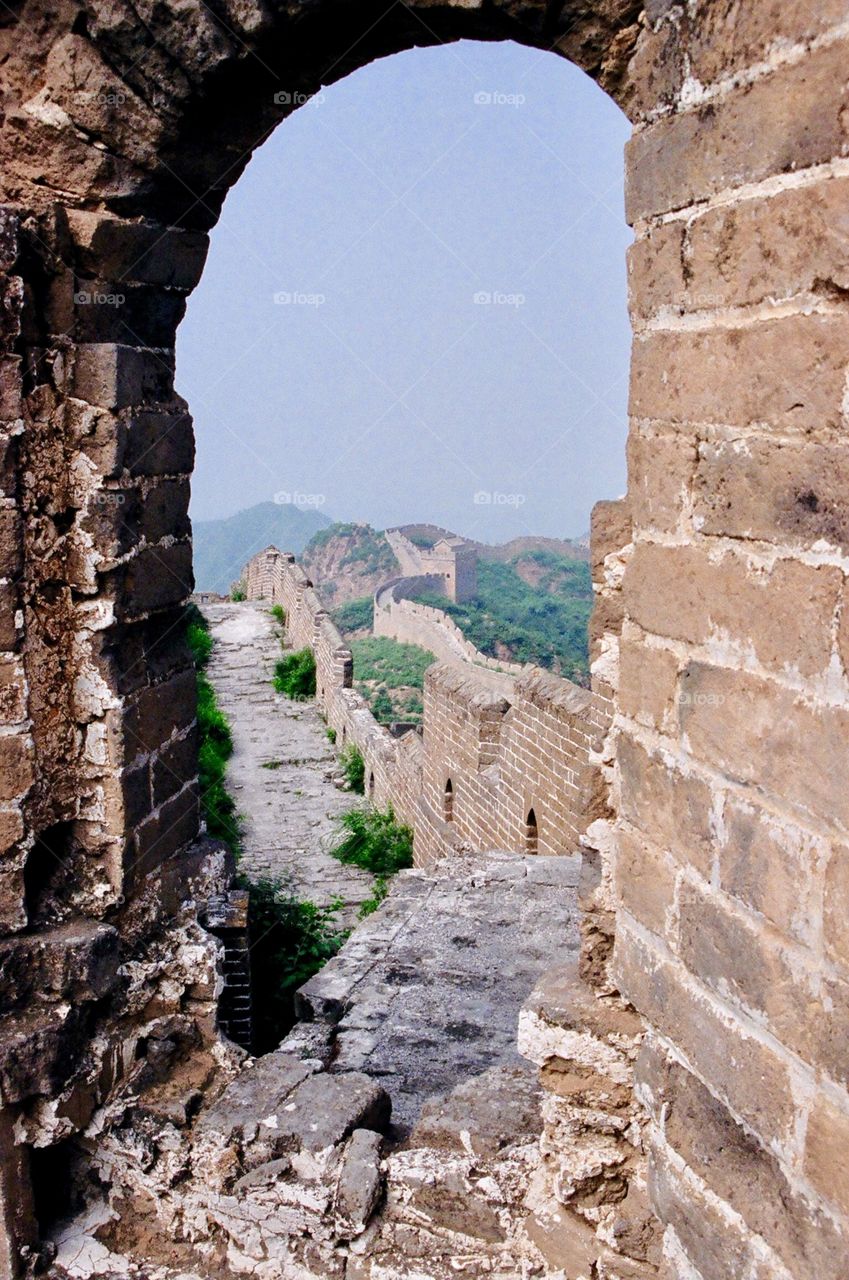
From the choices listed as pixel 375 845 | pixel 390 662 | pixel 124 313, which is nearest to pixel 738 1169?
pixel 124 313

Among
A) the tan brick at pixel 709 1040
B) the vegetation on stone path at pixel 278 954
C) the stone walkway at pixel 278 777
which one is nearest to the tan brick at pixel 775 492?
the tan brick at pixel 709 1040

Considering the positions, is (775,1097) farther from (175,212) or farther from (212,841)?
(175,212)

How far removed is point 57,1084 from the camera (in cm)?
335

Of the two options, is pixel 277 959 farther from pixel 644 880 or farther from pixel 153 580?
pixel 644 880

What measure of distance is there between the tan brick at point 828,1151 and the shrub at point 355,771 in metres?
13.1

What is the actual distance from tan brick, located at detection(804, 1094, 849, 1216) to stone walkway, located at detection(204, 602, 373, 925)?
8294 millimetres

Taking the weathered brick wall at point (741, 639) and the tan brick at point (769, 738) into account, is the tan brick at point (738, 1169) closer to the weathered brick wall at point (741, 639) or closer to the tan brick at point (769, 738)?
the weathered brick wall at point (741, 639)

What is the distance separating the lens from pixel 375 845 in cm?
1209

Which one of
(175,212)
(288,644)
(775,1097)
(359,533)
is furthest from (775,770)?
(359,533)

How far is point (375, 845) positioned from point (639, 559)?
10082 millimetres

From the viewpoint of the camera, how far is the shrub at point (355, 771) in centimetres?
1498

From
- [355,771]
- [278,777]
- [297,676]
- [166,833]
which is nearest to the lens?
[166,833]

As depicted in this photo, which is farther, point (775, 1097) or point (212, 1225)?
point (212, 1225)

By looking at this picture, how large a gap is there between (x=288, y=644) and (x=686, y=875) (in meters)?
21.4
